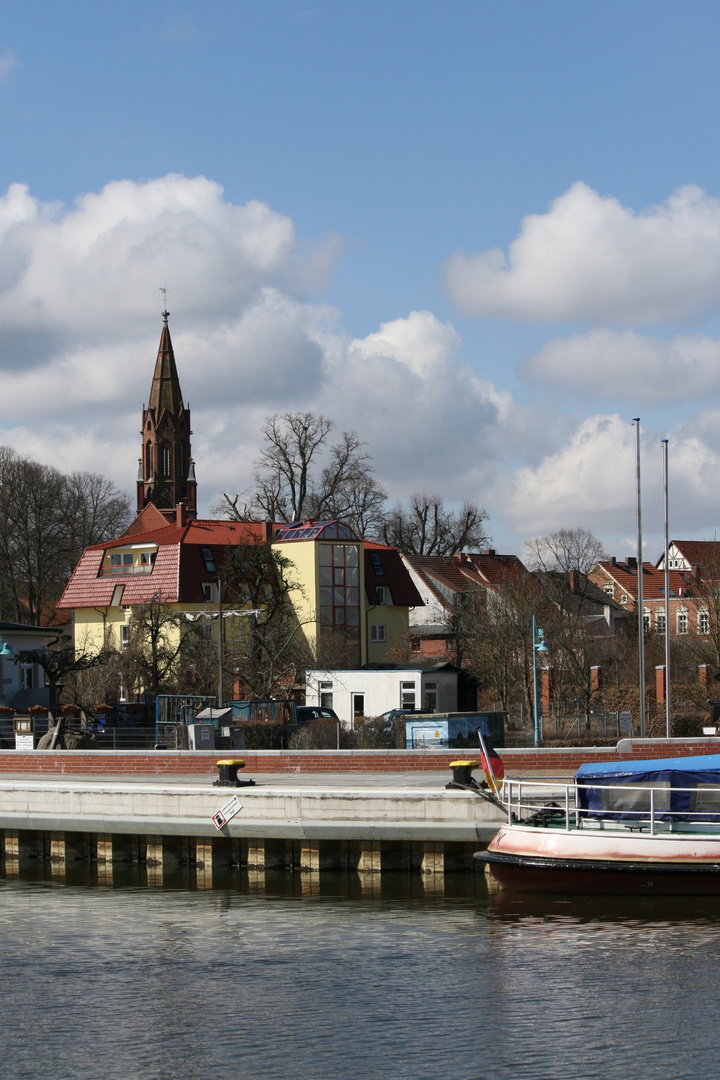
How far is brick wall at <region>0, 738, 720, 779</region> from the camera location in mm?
28250

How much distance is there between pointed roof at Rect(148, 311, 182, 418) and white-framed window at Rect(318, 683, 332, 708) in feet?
209

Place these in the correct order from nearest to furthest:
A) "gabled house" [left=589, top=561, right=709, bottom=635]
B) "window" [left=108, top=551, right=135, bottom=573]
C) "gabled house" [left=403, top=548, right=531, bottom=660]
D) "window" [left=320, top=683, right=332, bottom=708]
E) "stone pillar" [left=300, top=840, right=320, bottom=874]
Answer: "stone pillar" [left=300, top=840, right=320, bottom=874] → "window" [left=320, top=683, right=332, bottom=708] → "window" [left=108, top=551, right=135, bottom=573] → "gabled house" [left=403, top=548, right=531, bottom=660] → "gabled house" [left=589, top=561, right=709, bottom=635]

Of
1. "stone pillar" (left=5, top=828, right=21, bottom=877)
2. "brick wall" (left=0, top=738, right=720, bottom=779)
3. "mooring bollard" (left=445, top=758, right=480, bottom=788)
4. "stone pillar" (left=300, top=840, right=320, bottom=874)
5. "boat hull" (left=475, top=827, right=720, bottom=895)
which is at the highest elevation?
"mooring bollard" (left=445, top=758, right=480, bottom=788)

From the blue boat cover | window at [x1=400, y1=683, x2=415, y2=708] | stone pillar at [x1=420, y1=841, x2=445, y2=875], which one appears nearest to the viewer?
the blue boat cover

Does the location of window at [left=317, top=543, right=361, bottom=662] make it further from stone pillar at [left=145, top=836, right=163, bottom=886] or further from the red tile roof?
stone pillar at [left=145, top=836, right=163, bottom=886]

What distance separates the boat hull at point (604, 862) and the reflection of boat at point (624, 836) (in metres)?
0.02

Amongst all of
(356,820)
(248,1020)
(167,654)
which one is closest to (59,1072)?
(248,1020)

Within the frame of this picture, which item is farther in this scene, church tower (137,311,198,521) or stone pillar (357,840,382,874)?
church tower (137,311,198,521)

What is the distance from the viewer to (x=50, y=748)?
116 feet

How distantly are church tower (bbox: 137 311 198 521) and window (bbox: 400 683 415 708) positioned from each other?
63.1m

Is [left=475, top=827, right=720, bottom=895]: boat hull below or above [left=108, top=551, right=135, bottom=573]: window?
below

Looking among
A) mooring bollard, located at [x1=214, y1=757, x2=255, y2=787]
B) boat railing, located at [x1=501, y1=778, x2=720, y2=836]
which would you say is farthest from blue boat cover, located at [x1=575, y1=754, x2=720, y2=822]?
mooring bollard, located at [x1=214, y1=757, x2=255, y2=787]

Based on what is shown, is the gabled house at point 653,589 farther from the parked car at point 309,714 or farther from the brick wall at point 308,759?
the brick wall at point 308,759

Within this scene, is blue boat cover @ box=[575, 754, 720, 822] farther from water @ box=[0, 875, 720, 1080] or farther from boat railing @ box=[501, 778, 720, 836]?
water @ box=[0, 875, 720, 1080]
